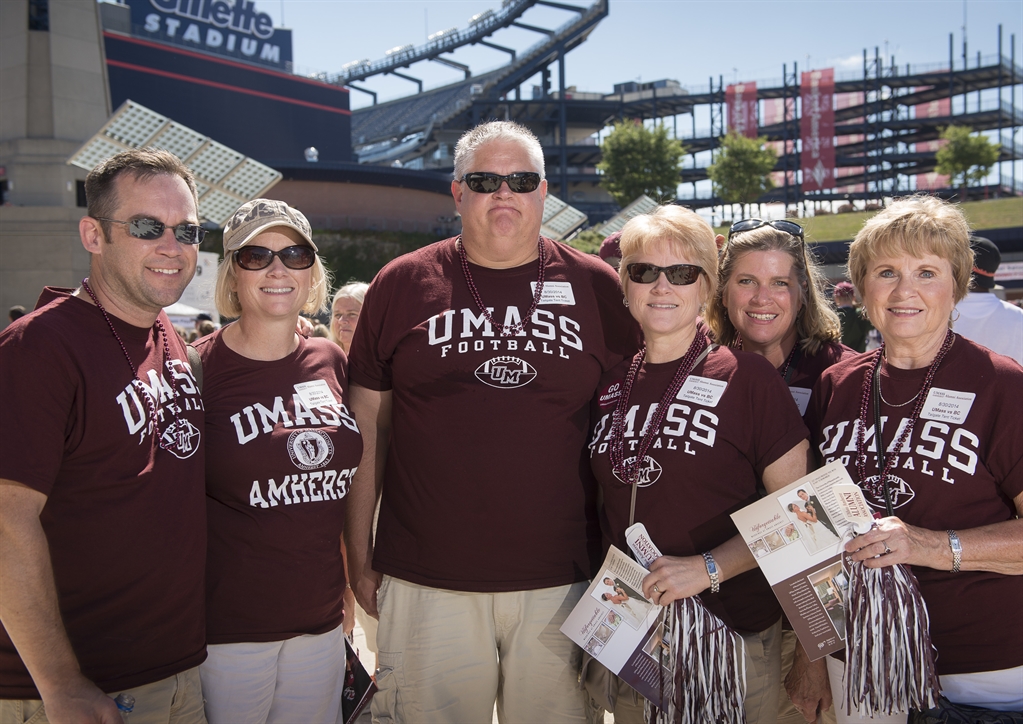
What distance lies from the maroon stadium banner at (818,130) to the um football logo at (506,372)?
199 feet

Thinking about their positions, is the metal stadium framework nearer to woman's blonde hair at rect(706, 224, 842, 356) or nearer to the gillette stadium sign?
the gillette stadium sign

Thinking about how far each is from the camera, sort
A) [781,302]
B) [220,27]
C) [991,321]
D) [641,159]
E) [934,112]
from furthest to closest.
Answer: [934,112] → [220,27] → [641,159] → [991,321] → [781,302]

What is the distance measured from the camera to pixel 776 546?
2389 mm

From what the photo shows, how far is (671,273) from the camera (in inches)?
109

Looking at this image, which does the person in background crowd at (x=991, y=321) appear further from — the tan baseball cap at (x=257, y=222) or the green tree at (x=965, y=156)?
the green tree at (x=965, y=156)

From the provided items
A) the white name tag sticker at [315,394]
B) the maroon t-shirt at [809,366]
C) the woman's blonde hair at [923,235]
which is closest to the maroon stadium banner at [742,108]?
the maroon t-shirt at [809,366]

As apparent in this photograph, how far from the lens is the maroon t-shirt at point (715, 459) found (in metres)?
2.57

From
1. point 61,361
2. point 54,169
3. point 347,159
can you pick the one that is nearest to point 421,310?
point 61,361

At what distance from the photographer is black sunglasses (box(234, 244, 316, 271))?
300cm

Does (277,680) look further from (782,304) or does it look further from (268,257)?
(782,304)

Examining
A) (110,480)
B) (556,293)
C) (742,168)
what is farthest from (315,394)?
(742,168)

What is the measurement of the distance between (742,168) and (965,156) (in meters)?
15.7

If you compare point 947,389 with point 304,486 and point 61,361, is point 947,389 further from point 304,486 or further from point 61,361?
point 61,361

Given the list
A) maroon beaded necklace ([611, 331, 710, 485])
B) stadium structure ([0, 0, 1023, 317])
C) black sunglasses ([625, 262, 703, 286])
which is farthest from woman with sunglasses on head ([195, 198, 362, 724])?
stadium structure ([0, 0, 1023, 317])
